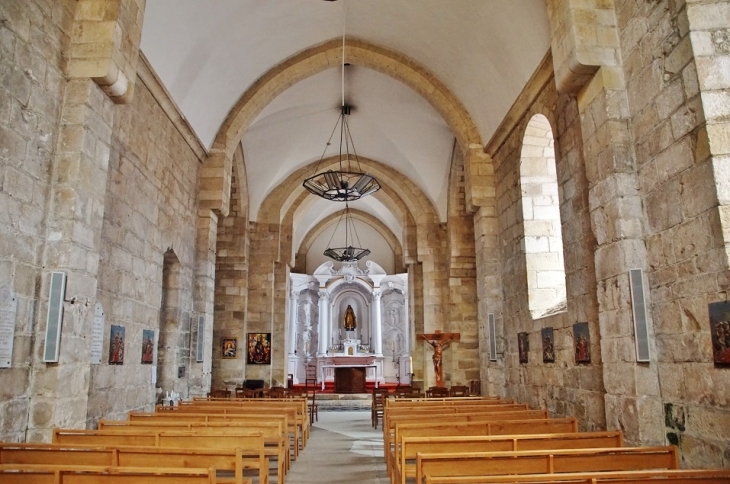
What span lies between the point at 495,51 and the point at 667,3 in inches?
150

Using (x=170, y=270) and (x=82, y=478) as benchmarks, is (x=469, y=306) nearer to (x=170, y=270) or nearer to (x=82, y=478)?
(x=170, y=270)

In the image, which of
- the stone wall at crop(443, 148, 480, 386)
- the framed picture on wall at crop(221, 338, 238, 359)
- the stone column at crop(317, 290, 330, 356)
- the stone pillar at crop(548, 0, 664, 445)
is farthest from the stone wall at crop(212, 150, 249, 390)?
the stone pillar at crop(548, 0, 664, 445)

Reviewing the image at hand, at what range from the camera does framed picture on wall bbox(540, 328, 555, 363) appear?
275 inches

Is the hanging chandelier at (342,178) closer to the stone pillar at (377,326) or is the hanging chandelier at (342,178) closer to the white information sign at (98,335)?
the white information sign at (98,335)

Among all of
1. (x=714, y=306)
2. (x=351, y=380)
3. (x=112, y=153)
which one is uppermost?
(x=112, y=153)

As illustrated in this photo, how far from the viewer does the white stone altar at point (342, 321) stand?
68.4ft

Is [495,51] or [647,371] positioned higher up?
[495,51]

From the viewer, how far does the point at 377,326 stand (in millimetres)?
21062

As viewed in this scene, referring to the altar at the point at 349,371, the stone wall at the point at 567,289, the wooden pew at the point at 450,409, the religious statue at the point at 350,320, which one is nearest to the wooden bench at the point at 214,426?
the wooden pew at the point at 450,409

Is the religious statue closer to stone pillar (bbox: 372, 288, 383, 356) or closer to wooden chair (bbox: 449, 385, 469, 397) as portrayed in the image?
stone pillar (bbox: 372, 288, 383, 356)

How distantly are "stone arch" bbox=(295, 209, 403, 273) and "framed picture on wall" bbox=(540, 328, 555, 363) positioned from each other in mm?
14576

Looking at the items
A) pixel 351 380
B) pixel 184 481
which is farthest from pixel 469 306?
pixel 184 481

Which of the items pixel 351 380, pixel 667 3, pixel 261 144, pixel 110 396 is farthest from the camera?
pixel 351 380

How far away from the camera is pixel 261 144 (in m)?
13.2
